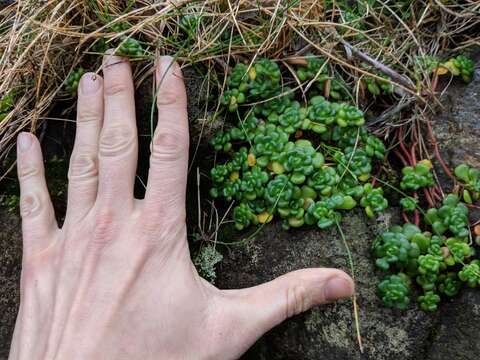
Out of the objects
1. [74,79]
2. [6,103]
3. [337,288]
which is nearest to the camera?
[337,288]

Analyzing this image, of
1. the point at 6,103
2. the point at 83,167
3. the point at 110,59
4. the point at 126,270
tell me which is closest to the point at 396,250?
the point at 126,270

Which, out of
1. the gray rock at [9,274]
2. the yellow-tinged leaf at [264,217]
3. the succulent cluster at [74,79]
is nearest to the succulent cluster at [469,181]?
the yellow-tinged leaf at [264,217]

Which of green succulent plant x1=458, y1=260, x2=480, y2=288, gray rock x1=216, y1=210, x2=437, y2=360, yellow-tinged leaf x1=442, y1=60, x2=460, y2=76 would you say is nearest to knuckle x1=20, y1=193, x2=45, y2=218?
gray rock x1=216, y1=210, x2=437, y2=360

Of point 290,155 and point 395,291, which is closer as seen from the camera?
point 395,291

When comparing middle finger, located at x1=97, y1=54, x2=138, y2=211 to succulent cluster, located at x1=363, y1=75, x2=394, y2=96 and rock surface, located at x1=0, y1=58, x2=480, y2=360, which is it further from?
succulent cluster, located at x1=363, y1=75, x2=394, y2=96

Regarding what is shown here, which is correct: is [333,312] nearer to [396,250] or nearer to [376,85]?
[396,250]
